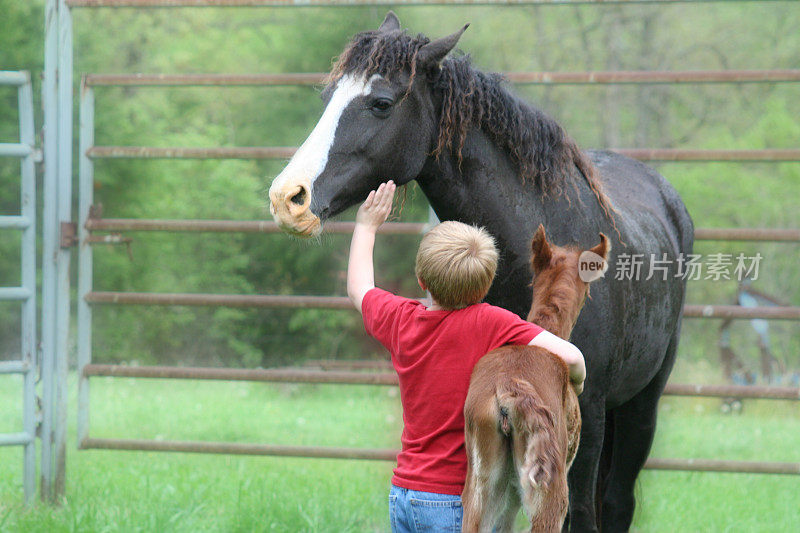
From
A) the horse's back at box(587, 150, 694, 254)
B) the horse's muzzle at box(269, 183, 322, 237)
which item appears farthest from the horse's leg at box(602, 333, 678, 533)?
the horse's muzzle at box(269, 183, 322, 237)

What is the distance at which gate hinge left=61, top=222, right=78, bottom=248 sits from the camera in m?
3.95

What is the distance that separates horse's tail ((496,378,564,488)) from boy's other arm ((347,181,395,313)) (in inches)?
23.3

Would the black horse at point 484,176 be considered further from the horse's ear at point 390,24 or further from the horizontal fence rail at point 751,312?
the horizontal fence rail at point 751,312

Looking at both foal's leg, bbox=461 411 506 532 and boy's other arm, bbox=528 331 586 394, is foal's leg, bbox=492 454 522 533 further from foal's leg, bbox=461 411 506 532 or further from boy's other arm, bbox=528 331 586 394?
boy's other arm, bbox=528 331 586 394

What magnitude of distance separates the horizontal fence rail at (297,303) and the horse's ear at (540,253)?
5.26 feet

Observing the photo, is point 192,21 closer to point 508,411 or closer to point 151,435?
point 151,435

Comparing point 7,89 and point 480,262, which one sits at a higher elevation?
point 480,262

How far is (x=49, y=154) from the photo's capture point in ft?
13.0

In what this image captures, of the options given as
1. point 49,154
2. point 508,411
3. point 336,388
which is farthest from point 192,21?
point 508,411

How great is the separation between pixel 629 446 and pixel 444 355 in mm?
1960

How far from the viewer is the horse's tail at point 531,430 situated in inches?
68.2

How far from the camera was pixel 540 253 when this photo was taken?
6.82 ft

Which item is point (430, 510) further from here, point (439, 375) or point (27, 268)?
point (27, 268)

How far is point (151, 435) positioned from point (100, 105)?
6.01 metres
